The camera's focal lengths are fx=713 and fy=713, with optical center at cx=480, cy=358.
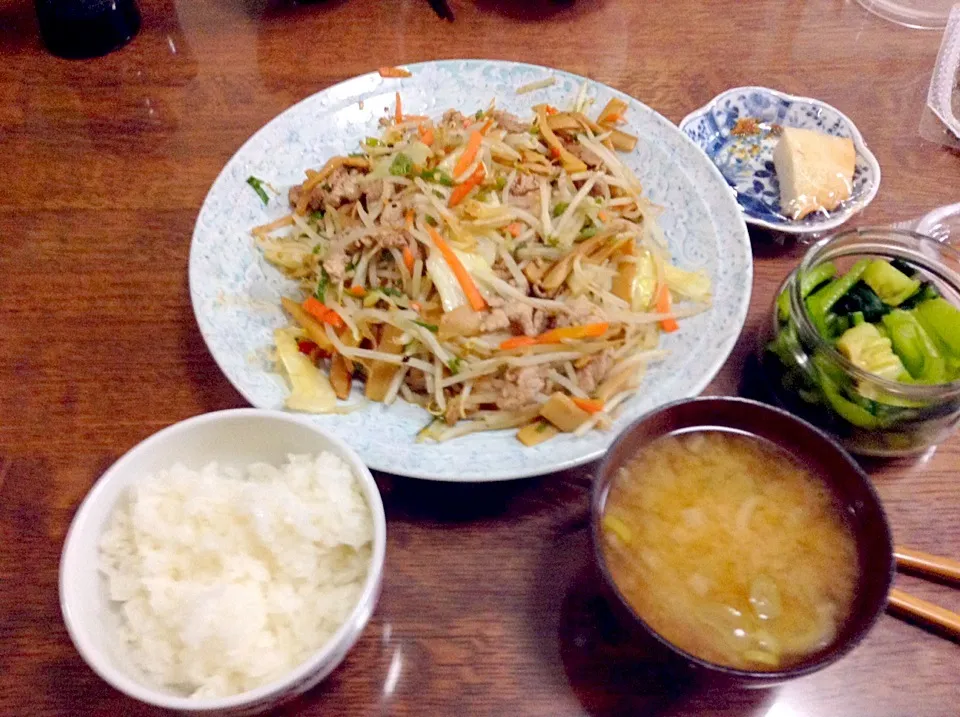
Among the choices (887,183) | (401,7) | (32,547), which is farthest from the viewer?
(401,7)

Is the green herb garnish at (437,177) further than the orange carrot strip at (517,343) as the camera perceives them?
Yes

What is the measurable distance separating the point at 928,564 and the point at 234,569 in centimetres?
125

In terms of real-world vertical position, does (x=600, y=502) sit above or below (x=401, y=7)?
below

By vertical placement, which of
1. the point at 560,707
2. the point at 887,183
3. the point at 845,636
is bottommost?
the point at 560,707

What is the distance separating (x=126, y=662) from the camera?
3.50ft

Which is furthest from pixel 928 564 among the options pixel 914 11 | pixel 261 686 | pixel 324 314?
pixel 914 11

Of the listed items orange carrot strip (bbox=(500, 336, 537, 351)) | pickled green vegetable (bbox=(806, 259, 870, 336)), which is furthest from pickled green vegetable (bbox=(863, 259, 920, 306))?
orange carrot strip (bbox=(500, 336, 537, 351))

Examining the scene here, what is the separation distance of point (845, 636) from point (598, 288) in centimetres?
93

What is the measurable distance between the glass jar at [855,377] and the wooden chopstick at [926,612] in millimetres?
314

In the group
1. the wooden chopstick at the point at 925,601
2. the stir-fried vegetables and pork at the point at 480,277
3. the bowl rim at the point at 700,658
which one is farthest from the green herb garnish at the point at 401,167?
the wooden chopstick at the point at 925,601

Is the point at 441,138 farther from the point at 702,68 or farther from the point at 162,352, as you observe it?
the point at 702,68

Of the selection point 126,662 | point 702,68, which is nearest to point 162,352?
point 126,662

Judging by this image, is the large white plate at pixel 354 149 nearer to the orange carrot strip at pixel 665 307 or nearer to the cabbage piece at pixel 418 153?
the orange carrot strip at pixel 665 307

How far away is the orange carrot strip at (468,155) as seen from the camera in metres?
1.80
